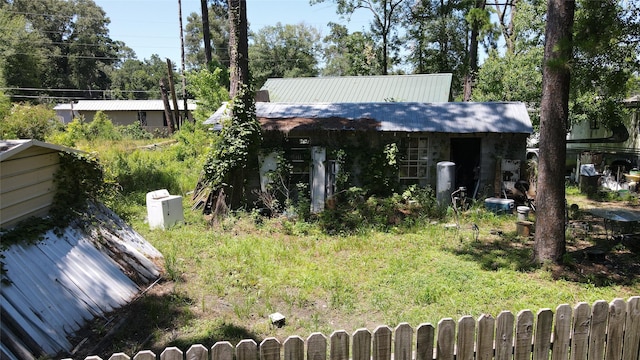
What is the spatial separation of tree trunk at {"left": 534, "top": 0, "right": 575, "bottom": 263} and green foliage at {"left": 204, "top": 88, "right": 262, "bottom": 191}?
6.91 metres

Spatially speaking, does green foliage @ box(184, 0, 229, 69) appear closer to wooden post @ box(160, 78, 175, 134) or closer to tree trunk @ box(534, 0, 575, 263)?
wooden post @ box(160, 78, 175, 134)

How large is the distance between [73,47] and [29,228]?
58.6 meters

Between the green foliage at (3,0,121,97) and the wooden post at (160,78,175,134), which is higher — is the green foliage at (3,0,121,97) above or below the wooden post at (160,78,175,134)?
above

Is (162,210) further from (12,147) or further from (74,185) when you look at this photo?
(12,147)

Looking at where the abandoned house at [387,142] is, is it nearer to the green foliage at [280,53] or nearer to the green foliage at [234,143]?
the green foliage at [234,143]

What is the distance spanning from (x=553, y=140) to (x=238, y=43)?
7.84 meters

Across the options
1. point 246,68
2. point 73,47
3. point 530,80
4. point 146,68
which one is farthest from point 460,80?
point 146,68

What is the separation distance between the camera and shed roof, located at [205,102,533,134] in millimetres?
11945

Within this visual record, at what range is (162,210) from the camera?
922cm

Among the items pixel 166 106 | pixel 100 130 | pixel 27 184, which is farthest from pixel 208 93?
pixel 27 184

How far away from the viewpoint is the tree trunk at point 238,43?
35.4 feet

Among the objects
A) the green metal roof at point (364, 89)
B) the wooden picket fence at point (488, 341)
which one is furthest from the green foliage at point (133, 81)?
the wooden picket fence at point (488, 341)

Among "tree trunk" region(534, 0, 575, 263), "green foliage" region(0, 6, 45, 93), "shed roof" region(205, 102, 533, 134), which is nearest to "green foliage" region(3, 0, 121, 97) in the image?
"green foliage" region(0, 6, 45, 93)

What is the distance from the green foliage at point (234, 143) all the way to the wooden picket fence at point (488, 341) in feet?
26.8
